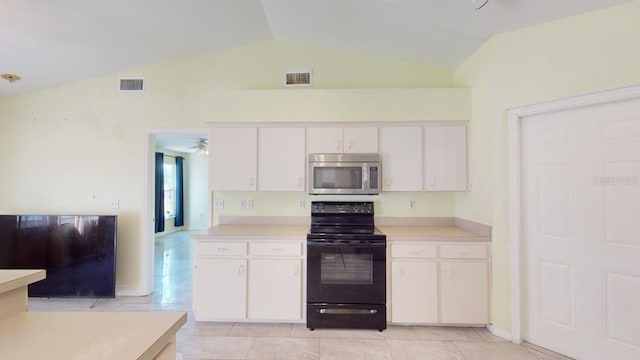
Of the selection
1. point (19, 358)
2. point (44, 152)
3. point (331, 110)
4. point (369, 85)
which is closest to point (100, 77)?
point (44, 152)

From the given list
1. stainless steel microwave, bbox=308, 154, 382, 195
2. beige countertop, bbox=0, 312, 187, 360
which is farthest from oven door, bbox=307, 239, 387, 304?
beige countertop, bbox=0, 312, 187, 360

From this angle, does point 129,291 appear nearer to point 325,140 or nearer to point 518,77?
point 325,140

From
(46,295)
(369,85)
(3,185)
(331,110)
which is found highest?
(369,85)

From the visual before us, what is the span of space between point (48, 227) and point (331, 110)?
356 cm

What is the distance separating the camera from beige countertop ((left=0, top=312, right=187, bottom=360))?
2.60 ft

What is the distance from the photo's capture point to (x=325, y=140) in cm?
320

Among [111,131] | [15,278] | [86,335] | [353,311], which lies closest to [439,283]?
[353,311]

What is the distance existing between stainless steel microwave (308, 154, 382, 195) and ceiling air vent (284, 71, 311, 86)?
1050mm

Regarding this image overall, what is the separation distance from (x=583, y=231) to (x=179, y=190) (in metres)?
8.69

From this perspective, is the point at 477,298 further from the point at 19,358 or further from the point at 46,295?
the point at 46,295

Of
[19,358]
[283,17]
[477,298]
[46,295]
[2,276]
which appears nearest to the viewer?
[19,358]

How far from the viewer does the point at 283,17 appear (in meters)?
3.03

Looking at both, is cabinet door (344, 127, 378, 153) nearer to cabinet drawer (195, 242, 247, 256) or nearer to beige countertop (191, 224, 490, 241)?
beige countertop (191, 224, 490, 241)

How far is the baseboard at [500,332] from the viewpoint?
2.65 m
